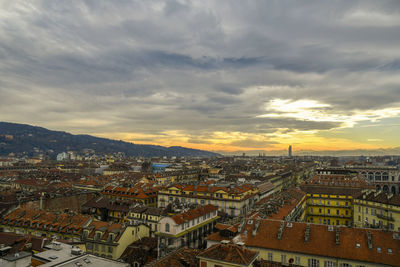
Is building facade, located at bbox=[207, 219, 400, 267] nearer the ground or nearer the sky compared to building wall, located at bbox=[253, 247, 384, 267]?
nearer the sky

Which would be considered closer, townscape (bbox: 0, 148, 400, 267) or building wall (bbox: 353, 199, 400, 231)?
townscape (bbox: 0, 148, 400, 267)

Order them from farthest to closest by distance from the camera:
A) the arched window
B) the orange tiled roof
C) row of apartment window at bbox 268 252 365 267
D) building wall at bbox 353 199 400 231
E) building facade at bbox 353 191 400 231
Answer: the arched window < building facade at bbox 353 191 400 231 < building wall at bbox 353 199 400 231 < the orange tiled roof < row of apartment window at bbox 268 252 365 267

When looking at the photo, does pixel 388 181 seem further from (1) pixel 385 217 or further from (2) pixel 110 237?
(2) pixel 110 237

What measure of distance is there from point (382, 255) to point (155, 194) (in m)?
80.5

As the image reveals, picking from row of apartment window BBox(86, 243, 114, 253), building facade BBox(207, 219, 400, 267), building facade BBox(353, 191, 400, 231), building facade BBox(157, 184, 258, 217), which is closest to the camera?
building facade BBox(207, 219, 400, 267)

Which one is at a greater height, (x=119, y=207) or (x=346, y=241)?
(x=346, y=241)

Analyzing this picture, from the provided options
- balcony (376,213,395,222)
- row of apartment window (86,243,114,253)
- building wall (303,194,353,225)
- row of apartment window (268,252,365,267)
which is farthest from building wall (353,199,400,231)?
row of apartment window (86,243,114,253)

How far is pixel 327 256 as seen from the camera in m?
39.1

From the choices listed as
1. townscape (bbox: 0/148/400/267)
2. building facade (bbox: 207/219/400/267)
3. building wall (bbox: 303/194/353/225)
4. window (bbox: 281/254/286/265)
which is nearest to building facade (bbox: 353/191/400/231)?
townscape (bbox: 0/148/400/267)

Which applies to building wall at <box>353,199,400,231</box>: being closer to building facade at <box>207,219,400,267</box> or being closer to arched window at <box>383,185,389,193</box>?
building facade at <box>207,219,400,267</box>

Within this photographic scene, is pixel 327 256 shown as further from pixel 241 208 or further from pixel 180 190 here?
pixel 180 190

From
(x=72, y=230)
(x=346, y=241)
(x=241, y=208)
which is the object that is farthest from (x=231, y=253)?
(x=241, y=208)

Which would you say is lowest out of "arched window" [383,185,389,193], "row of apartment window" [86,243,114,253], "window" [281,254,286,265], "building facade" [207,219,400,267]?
"row of apartment window" [86,243,114,253]

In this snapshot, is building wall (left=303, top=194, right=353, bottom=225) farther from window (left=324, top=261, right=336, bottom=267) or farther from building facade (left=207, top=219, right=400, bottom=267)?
window (left=324, top=261, right=336, bottom=267)
